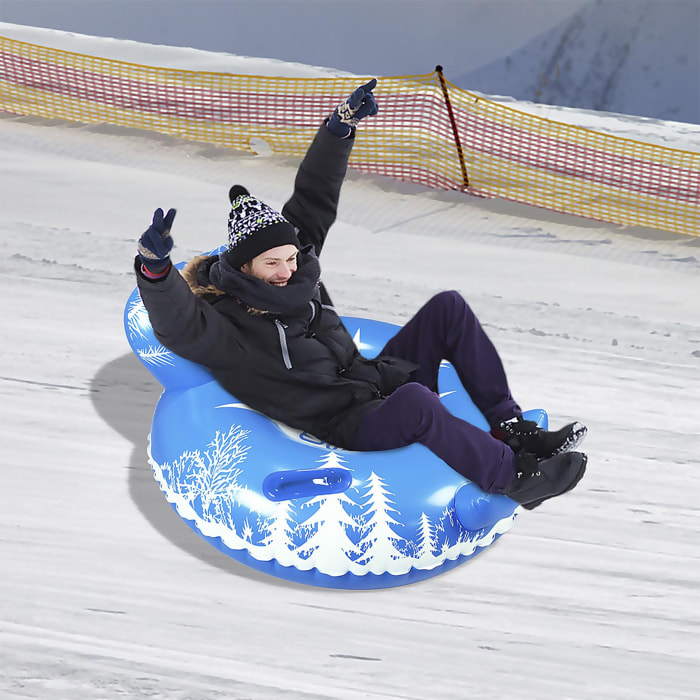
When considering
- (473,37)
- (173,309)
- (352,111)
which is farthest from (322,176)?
(473,37)

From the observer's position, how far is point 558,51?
10.7 m

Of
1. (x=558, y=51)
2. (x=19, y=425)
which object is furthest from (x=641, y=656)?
(x=558, y=51)

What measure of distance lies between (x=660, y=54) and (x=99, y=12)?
6194 mm

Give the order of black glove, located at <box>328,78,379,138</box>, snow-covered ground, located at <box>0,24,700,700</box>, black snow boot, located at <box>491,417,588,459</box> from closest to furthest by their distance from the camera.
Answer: snow-covered ground, located at <box>0,24,700,700</box>
black snow boot, located at <box>491,417,588,459</box>
black glove, located at <box>328,78,379,138</box>

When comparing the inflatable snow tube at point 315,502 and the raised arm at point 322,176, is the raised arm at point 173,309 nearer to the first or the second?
the inflatable snow tube at point 315,502

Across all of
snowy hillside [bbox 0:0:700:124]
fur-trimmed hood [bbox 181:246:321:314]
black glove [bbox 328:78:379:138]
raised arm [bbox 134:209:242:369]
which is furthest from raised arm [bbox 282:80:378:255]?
snowy hillside [bbox 0:0:700:124]

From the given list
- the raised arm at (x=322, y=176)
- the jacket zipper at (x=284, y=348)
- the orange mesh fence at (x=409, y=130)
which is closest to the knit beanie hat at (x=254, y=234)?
the jacket zipper at (x=284, y=348)

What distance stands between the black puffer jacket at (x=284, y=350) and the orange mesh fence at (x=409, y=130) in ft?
10.1

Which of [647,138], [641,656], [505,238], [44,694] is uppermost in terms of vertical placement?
[647,138]

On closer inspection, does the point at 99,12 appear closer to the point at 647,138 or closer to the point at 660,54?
the point at 660,54

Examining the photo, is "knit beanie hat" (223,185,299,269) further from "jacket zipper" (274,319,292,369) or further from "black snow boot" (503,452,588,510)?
"black snow boot" (503,452,588,510)

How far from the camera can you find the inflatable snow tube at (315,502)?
2.73 meters

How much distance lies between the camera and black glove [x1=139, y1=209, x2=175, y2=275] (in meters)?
2.49

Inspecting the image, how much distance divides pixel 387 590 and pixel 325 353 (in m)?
0.72
